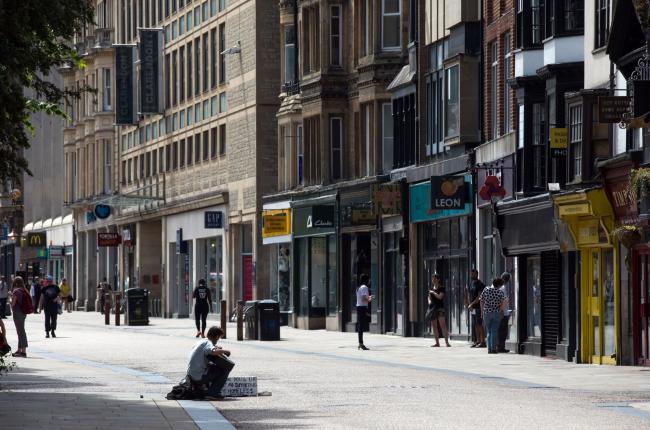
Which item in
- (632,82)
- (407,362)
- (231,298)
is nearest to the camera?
(632,82)

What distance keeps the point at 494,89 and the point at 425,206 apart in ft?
19.1

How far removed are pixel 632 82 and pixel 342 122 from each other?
84.2 feet

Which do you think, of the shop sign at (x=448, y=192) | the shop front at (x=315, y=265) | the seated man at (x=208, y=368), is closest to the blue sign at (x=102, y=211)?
the shop front at (x=315, y=265)

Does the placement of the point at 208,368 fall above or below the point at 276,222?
below

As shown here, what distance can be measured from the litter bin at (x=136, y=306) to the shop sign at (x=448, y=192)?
1956 centimetres

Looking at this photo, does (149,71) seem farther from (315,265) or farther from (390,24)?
(390,24)

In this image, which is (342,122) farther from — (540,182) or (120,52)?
(120,52)

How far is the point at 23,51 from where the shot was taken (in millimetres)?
19844

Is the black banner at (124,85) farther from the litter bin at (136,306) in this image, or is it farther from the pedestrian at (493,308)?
the pedestrian at (493,308)

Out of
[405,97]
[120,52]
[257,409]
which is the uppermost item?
[120,52]

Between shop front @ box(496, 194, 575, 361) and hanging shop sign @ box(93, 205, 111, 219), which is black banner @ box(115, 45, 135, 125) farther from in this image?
shop front @ box(496, 194, 575, 361)

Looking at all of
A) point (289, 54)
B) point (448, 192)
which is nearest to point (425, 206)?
point (448, 192)

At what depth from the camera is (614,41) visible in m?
32.2

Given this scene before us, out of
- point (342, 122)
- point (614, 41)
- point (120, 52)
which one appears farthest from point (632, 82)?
point (120, 52)
